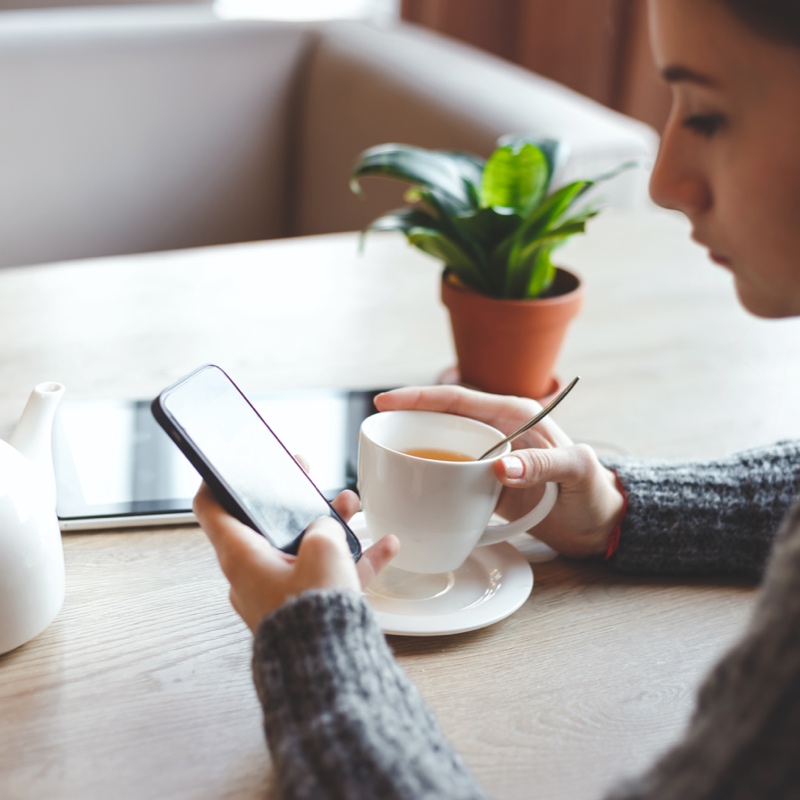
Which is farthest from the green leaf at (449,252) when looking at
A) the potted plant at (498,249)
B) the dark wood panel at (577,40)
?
the dark wood panel at (577,40)

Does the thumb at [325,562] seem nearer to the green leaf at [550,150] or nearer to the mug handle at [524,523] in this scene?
the mug handle at [524,523]

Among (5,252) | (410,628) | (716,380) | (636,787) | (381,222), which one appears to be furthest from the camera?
(5,252)

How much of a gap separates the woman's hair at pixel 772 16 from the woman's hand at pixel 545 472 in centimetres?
32

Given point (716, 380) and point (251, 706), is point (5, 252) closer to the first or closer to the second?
point (716, 380)

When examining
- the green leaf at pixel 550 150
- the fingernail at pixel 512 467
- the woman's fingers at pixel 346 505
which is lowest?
the woman's fingers at pixel 346 505

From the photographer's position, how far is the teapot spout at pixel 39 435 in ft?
2.21

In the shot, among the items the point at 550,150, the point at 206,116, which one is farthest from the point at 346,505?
the point at 206,116

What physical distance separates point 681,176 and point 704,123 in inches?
1.5

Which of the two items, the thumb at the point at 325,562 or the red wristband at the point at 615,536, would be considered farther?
the red wristband at the point at 615,536

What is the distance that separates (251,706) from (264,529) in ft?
0.36

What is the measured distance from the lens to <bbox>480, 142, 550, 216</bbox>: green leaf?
0.97 m

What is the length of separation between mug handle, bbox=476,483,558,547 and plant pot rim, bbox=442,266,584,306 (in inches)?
10.3

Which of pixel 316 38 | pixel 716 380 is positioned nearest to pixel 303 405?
pixel 716 380

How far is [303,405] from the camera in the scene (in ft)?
3.22
